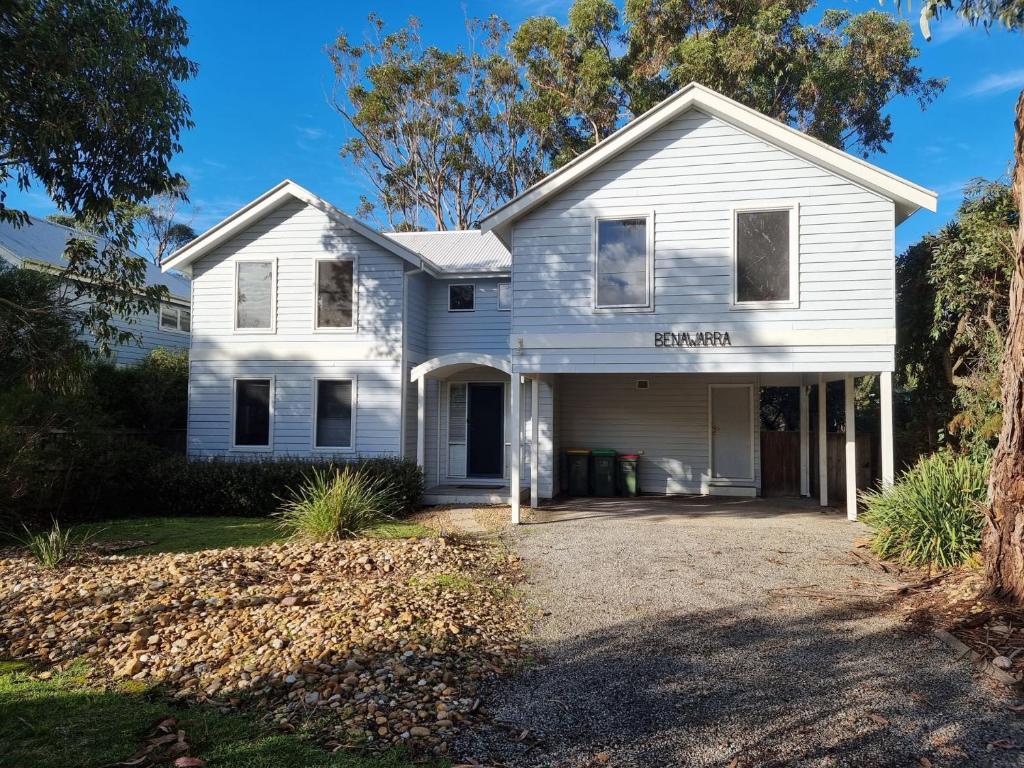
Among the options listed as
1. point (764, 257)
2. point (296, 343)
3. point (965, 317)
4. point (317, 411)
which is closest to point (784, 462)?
point (965, 317)

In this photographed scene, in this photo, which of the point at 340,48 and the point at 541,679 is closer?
the point at 541,679

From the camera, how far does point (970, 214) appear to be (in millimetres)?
11000

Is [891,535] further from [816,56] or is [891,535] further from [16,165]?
[816,56]

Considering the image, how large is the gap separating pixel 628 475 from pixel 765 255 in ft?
18.7

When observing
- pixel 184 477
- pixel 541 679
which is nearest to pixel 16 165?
pixel 184 477

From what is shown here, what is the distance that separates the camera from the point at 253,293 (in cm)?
1503

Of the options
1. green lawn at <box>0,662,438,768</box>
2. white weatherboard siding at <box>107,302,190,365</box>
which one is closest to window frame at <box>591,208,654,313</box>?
green lawn at <box>0,662,438,768</box>

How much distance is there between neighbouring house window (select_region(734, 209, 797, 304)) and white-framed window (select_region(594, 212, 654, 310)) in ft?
4.70

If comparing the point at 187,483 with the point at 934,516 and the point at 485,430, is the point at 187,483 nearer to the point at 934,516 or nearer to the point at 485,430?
the point at 485,430

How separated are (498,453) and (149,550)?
7.78 metres

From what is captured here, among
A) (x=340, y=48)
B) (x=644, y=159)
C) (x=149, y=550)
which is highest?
(x=340, y=48)

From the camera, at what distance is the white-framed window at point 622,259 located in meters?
11.3

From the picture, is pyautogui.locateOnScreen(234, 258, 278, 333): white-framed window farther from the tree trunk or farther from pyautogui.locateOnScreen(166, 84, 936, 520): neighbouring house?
the tree trunk

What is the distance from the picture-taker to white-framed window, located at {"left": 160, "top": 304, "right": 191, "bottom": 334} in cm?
2138
